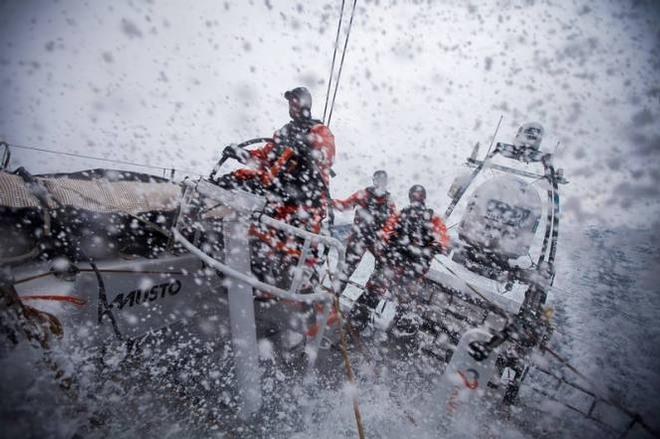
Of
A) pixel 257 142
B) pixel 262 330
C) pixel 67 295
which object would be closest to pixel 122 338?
pixel 67 295

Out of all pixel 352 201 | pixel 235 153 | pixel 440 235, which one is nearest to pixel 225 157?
pixel 235 153

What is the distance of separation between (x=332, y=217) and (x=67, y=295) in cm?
265

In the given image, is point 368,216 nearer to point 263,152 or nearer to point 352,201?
point 352,201

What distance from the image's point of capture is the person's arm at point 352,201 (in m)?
5.08

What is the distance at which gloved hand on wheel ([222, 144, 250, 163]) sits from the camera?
309 cm

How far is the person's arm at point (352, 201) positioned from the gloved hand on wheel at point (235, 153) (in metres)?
2.12

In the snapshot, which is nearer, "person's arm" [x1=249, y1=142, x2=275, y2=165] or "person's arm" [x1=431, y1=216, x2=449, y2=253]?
"person's arm" [x1=249, y1=142, x2=275, y2=165]

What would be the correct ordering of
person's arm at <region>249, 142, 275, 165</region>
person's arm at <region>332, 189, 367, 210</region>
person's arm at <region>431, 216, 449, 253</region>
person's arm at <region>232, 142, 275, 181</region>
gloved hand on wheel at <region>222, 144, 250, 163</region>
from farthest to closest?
person's arm at <region>332, 189, 367, 210</region>, person's arm at <region>431, 216, 449, 253</region>, person's arm at <region>249, 142, 275, 165</region>, person's arm at <region>232, 142, 275, 181</region>, gloved hand on wheel at <region>222, 144, 250, 163</region>

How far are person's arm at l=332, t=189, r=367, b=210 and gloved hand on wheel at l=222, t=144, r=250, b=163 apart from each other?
212 cm

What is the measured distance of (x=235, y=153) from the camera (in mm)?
3111

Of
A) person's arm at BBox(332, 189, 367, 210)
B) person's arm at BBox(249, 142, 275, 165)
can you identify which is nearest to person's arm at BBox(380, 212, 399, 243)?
person's arm at BBox(332, 189, 367, 210)

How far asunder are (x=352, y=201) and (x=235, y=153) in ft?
8.63

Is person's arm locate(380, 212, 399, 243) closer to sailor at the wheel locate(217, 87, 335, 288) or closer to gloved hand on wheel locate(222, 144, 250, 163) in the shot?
sailor at the wheel locate(217, 87, 335, 288)

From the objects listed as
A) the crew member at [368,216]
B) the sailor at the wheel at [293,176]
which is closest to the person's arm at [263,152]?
the sailor at the wheel at [293,176]
